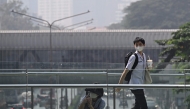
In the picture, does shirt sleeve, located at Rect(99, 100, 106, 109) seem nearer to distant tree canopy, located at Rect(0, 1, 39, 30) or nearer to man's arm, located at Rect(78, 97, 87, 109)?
man's arm, located at Rect(78, 97, 87, 109)

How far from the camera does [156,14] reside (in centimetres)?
11569

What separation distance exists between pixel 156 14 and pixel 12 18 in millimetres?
26752

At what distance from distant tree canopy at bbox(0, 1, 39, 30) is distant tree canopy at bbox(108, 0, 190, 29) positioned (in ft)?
62.7

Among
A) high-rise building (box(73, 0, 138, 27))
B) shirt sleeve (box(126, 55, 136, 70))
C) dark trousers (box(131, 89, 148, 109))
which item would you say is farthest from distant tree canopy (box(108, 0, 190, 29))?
dark trousers (box(131, 89, 148, 109))

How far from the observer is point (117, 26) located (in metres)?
135

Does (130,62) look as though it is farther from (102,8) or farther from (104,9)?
(102,8)

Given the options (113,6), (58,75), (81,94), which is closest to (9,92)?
(81,94)

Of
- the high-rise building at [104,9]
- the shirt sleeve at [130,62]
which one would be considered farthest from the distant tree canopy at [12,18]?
the shirt sleeve at [130,62]

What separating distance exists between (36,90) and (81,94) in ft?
2.06

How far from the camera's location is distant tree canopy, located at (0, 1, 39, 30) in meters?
122

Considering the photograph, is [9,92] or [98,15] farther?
[98,15]

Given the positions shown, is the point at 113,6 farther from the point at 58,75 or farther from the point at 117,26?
the point at 58,75

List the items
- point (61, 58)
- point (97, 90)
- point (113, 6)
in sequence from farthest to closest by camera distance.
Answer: point (113, 6), point (61, 58), point (97, 90)

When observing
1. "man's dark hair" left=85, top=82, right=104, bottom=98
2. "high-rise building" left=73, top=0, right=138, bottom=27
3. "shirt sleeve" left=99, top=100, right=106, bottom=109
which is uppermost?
"high-rise building" left=73, top=0, right=138, bottom=27
